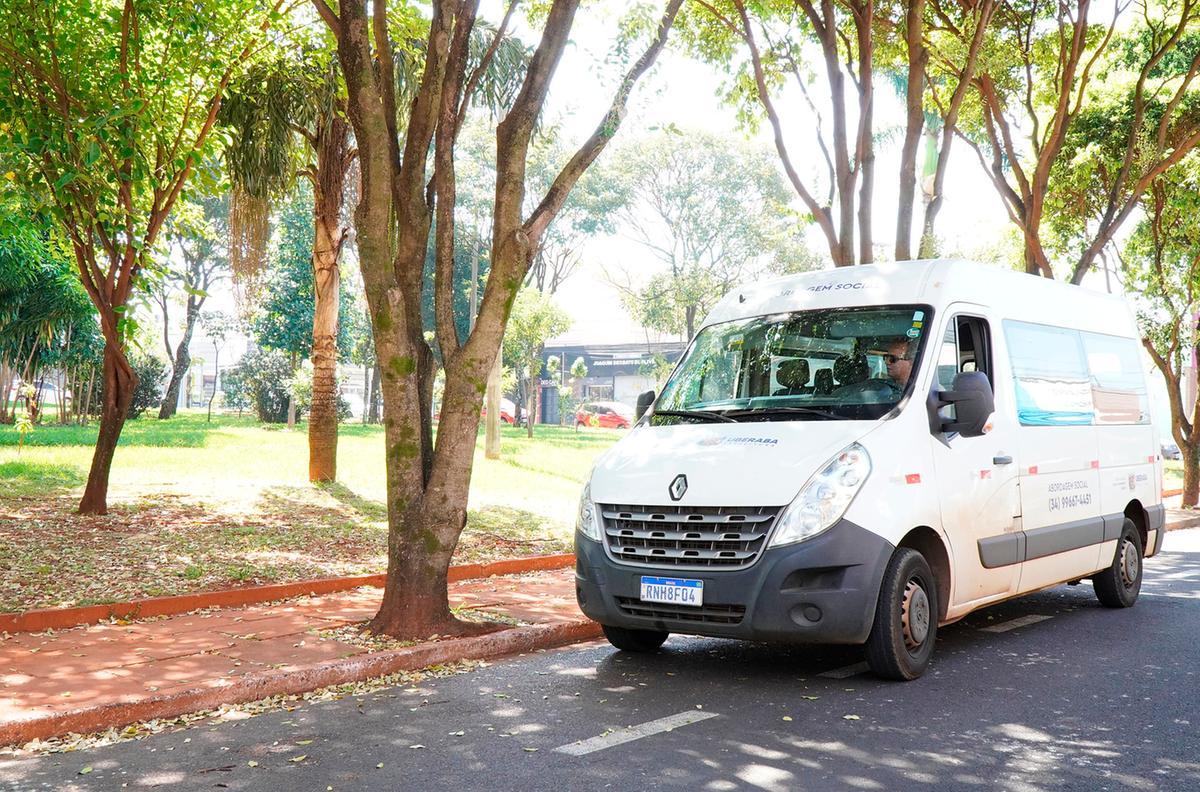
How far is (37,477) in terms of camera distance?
1497cm

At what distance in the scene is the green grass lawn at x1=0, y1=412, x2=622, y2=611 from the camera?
8.82 metres

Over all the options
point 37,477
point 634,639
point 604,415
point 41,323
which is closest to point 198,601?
point 634,639

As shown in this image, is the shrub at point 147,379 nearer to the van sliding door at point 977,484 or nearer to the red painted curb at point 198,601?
the red painted curb at point 198,601

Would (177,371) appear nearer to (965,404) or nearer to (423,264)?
(423,264)

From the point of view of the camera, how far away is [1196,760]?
187 inches

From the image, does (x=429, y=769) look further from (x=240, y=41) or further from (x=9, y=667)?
(x=240, y=41)

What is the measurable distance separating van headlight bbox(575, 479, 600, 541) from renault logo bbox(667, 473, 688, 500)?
1.89 feet

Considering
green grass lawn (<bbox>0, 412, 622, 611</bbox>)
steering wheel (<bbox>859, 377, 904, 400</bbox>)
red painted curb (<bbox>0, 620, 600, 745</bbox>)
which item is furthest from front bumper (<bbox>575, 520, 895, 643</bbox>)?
green grass lawn (<bbox>0, 412, 622, 611</bbox>)

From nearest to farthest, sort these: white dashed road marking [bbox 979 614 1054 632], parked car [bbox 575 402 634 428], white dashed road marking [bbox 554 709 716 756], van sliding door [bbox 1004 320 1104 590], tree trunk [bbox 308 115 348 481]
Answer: white dashed road marking [bbox 554 709 716 756] → van sliding door [bbox 1004 320 1104 590] → white dashed road marking [bbox 979 614 1054 632] → tree trunk [bbox 308 115 348 481] → parked car [bbox 575 402 634 428]

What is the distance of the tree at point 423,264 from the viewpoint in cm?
721

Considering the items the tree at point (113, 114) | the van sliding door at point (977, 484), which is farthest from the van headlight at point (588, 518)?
the tree at point (113, 114)

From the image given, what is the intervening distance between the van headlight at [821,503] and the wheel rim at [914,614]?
2.54 feet

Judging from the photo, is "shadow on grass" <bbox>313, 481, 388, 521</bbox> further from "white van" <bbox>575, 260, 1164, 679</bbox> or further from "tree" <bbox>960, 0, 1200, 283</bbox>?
"tree" <bbox>960, 0, 1200, 283</bbox>

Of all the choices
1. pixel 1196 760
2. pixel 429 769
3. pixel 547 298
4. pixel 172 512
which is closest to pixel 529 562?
pixel 172 512
